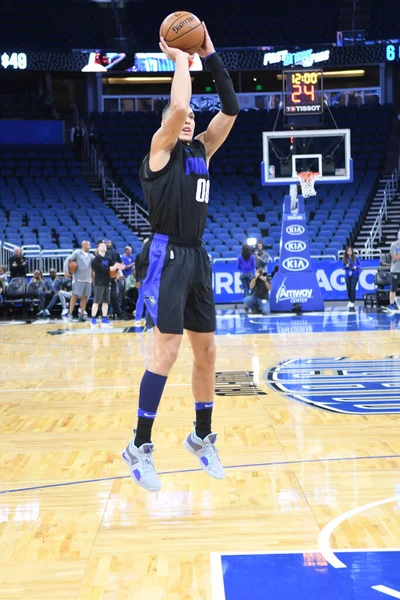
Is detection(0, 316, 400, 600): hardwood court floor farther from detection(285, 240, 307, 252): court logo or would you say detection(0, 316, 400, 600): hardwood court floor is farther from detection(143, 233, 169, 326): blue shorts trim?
detection(285, 240, 307, 252): court logo

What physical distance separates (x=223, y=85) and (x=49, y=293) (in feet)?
49.1

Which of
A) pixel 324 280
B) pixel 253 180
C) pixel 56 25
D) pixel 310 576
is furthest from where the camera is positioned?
pixel 56 25

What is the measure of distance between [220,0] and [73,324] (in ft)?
61.1

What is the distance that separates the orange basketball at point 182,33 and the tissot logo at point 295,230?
45.9ft

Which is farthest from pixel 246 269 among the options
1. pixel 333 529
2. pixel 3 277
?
pixel 333 529

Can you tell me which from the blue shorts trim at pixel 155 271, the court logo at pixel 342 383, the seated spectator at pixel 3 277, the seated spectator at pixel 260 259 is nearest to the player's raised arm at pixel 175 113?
the blue shorts trim at pixel 155 271

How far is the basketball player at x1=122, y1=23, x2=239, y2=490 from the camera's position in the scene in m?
3.98

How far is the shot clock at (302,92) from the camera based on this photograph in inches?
769

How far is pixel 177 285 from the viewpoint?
4.02 m

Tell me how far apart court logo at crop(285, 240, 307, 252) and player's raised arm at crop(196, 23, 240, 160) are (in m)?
13.7

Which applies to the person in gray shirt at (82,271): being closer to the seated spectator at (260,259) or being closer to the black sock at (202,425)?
the seated spectator at (260,259)

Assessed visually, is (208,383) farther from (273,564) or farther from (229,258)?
(229,258)

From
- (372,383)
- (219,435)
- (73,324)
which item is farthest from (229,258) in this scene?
(219,435)

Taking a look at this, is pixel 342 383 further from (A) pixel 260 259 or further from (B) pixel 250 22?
(B) pixel 250 22
